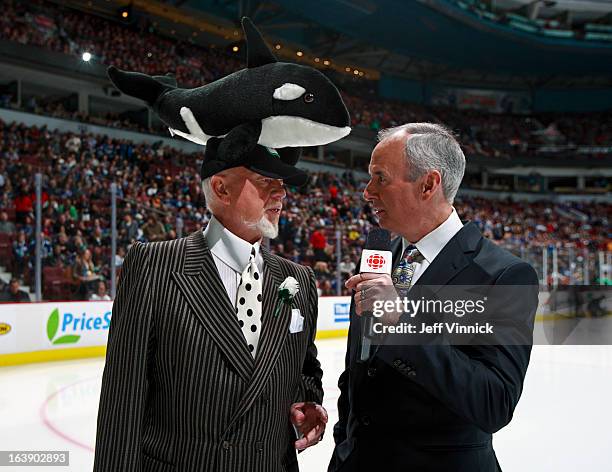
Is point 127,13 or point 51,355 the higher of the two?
point 127,13

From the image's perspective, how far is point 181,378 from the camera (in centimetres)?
170

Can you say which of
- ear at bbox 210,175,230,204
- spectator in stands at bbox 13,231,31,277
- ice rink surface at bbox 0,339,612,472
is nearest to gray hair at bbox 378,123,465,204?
ear at bbox 210,175,230,204

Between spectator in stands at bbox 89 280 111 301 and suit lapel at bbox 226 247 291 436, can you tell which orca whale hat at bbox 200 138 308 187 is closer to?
suit lapel at bbox 226 247 291 436

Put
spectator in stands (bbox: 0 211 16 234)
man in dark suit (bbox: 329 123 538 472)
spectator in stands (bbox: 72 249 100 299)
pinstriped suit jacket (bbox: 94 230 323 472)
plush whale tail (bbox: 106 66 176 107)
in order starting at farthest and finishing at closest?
spectator in stands (bbox: 72 249 100 299) < spectator in stands (bbox: 0 211 16 234) < plush whale tail (bbox: 106 66 176 107) < pinstriped suit jacket (bbox: 94 230 323 472) < man in dark suit (bbox: 329 123 538 472)

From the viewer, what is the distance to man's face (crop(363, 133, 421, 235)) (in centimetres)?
176

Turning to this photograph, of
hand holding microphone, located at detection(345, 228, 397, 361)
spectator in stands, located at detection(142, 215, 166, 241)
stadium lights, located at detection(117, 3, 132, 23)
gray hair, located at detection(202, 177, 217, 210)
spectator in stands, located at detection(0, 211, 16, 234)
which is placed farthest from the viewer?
stadium lights, located at detection(117, 3, 132, 23)

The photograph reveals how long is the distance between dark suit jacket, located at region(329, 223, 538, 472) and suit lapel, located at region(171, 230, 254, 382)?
1.16 ft

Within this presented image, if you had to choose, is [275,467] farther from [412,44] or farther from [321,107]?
[412,44]

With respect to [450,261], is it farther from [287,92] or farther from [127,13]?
[127,13]

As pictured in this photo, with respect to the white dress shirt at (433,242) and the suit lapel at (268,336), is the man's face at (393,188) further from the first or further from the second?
the suit lapel at (268,336)

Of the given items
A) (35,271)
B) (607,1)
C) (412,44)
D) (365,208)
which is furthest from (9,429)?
(607,1)

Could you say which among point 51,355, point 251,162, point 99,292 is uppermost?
point 251,162

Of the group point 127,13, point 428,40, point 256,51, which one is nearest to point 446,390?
point 256,51

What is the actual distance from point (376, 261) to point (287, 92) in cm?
60
